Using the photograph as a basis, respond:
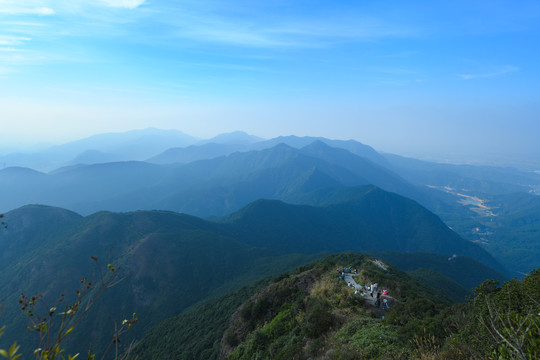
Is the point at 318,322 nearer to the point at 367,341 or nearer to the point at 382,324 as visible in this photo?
the point at 382,324

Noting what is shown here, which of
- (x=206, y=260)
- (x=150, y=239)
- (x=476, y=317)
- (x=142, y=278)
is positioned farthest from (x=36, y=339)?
(x=476, y=317)

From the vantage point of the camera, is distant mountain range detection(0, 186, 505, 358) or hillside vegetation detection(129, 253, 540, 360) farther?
distant mountain range detection(0, 186, 505, 358)

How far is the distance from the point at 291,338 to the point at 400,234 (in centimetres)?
18827

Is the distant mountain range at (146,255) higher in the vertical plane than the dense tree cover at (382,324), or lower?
lower

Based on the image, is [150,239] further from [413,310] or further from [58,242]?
[413,310]

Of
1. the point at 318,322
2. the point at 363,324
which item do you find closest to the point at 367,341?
the point at 363,324

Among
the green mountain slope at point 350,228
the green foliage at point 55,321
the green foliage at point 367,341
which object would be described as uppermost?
the green foliage at point 55,321

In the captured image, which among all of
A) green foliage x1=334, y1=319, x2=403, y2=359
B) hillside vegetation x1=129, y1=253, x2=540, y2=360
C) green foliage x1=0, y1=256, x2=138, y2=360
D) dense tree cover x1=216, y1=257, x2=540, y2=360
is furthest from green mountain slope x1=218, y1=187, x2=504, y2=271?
green foliage x1=0, y1=256, x2=138, y2=360

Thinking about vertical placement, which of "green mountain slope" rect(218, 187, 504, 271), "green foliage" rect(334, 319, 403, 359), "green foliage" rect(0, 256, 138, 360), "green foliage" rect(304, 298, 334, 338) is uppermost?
"green foliage" rect(0, 256, 138, 360)

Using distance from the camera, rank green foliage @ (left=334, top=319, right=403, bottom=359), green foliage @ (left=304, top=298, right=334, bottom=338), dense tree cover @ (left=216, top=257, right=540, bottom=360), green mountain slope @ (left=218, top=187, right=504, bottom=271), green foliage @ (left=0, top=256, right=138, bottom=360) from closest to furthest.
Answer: green foliage @ (left=0, top=256, right=138, bottom=360) < dense tree cover @ (left=216, top=257, right=540, bottom=360) < green foliage @ (left=334, top=319, right=403, bottom=359) < green foliage @ (left=304, top=298, right=334, bottom=338) < green mountain slope @ (left=218, top=187, right=504, bottom=271)

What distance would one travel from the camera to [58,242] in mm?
87062

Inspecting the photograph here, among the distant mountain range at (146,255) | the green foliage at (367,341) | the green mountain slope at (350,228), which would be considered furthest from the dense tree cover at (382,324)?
the green mountain slope at (350,228)

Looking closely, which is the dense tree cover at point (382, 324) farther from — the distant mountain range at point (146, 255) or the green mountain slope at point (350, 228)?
the green mountain slope at point (350, 228)

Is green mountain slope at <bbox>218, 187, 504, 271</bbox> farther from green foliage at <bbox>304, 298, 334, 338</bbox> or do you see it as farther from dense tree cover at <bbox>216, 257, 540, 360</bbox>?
green foliage at <bbox>304, 298, 334, 338</bbox>
